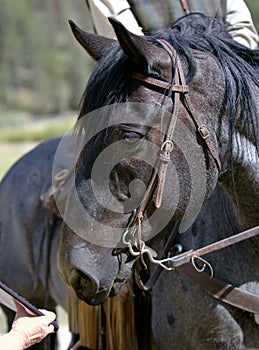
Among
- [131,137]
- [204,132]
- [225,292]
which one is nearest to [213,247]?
[225,292]

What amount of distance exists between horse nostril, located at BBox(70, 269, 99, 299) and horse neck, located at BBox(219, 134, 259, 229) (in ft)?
2.00

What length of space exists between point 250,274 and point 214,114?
75 centimetres

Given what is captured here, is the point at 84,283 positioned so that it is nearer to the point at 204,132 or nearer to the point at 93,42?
the point at 204,132

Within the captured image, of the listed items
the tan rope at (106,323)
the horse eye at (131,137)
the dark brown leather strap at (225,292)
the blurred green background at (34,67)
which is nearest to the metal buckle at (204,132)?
the horse eye at (131,137)

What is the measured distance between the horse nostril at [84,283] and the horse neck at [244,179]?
0.61m

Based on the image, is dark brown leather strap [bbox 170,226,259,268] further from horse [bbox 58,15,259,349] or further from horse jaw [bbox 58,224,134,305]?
horse jaw [bbox 58,224,134,305]

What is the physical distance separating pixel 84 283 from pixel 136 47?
822 millimetres

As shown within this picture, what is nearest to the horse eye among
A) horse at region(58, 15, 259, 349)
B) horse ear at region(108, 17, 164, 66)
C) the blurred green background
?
horse at region(58, 15, 259, 349)

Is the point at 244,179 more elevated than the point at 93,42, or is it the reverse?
the point at 93,42

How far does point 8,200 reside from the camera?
4.32 metres

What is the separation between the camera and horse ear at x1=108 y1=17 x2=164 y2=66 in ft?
6.49

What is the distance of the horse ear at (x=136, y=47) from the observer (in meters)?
1.98

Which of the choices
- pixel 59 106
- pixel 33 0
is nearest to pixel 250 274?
pixel 59 106

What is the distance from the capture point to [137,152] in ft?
6.84
